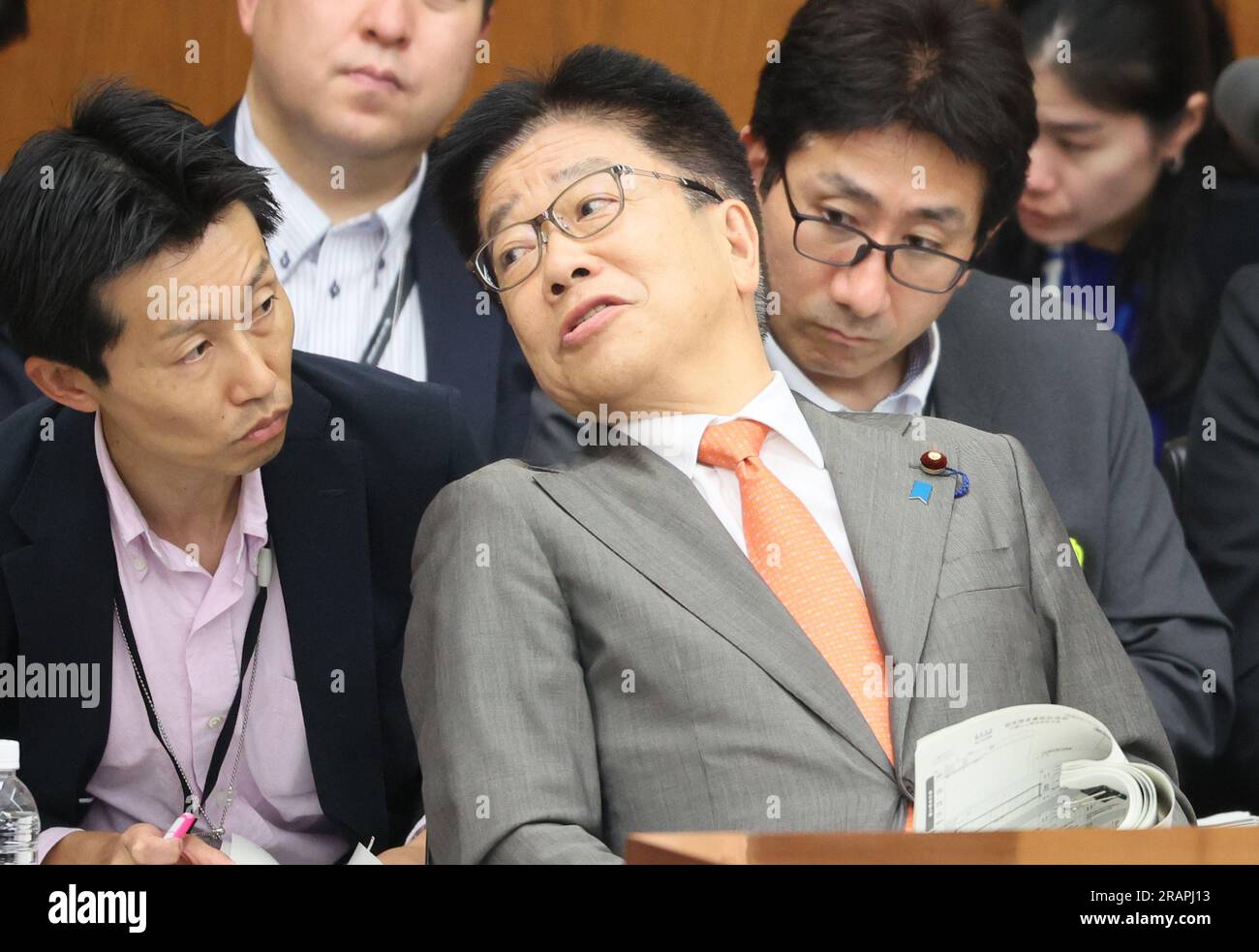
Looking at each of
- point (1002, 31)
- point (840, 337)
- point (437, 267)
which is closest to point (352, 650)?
point (437, 267)

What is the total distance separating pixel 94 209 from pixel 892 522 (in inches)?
41.7

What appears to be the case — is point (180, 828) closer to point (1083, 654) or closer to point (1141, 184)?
point (1083, 654)

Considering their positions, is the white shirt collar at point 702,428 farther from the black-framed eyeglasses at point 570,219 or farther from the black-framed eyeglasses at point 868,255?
the black-framed eyeglasses at point 868,255

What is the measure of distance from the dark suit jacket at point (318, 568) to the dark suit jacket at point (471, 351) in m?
0.13

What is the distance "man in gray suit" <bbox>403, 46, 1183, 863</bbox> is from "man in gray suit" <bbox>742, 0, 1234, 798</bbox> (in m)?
0.25

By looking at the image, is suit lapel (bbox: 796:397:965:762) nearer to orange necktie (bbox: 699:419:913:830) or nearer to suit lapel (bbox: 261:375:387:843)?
orange necktie (bbox: 699:419:913:830)

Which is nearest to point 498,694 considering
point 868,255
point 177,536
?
point 177,536

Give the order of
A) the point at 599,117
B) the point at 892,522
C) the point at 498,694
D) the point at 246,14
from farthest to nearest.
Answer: the point at 246,14
the point at 599,117
the point at 892,522
the point at 498,694

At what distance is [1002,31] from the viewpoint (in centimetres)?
249

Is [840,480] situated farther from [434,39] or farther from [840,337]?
[434,39]

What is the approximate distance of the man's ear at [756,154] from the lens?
256 centimetres

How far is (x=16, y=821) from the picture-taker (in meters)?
2.03

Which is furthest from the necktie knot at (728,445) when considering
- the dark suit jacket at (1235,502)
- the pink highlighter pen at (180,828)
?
the dark suit jacket at (1235,502)
